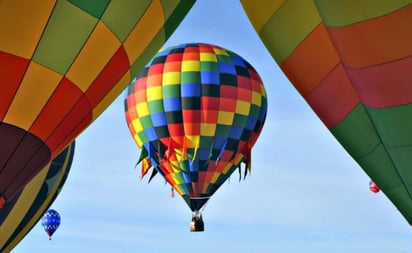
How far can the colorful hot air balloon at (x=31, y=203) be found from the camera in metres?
10.6

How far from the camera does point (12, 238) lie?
1142 cm

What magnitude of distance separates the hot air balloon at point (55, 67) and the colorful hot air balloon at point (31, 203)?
4.20m

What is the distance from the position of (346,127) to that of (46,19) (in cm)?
318

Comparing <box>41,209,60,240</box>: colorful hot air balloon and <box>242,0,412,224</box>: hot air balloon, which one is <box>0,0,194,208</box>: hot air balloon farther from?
<box>41,209,60,240</box>: colorful hot air balloon

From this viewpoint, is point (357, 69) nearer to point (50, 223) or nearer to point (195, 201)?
point (195, 201)

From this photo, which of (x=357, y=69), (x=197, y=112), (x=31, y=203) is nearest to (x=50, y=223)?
(x=197, y=112)

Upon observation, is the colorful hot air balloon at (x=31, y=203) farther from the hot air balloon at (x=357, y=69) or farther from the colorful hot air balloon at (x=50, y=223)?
the colorful hot air balloon at (x=50, y=223)

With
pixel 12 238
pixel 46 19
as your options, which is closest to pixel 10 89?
pixel 46 19

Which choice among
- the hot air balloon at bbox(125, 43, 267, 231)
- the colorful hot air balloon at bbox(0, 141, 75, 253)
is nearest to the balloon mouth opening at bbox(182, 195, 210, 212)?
the hot air balloon at bbox(125, 43, 267, 231)

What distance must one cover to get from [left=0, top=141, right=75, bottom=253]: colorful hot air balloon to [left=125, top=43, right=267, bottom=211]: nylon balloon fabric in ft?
8.93

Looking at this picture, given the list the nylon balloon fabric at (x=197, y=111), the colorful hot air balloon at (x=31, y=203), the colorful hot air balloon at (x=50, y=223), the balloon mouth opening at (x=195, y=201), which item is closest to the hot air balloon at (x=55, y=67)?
the colorful hot air balloon at (x=31, y=203)

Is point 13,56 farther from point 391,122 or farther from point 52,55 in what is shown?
point 391,122

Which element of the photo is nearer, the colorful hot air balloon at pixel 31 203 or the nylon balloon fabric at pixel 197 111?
the colorful hot air balloon at pixel 31 203

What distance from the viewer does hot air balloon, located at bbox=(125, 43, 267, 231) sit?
14.2 meters
